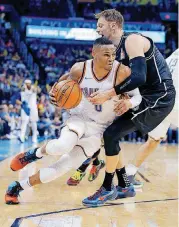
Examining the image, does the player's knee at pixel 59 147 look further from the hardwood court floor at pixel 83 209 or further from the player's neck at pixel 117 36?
the player's neck at pixel 117 36

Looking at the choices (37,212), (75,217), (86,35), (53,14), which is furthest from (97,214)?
(53,14)

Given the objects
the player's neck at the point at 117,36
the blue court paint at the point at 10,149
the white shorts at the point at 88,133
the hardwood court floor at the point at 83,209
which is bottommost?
the blue court paint at the point at 10,149

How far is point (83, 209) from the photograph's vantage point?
286 centimetres

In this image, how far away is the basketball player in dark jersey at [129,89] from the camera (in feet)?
9.62

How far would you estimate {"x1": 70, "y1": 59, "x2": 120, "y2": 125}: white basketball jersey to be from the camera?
121 inches

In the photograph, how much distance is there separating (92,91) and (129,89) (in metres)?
0.32

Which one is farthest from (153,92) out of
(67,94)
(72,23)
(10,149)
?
(72,23)

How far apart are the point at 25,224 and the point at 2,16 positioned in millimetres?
17443

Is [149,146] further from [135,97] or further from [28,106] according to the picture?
[28,106]

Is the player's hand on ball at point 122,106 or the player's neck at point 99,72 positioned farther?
the player's neck at point 99,72

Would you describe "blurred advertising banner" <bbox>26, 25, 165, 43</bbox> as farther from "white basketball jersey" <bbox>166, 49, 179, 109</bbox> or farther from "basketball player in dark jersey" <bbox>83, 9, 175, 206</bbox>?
"basketball player in dark jersey" <bbox>83, 9, 175, 206</bbox>

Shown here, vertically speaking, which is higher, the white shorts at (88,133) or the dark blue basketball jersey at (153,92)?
the dark blue basketball jersey at (153,92)

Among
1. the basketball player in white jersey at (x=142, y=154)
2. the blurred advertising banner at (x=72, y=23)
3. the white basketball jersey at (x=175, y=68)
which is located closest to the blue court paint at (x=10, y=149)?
the basketball player in white jersey at (x=142, y=154)

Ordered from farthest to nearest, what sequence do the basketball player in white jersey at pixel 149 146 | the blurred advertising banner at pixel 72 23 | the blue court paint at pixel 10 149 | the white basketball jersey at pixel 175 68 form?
1. the blurred advertising banner at pixel 72 23
2. the blue court paint at pixel 10 149
3. the white basketball jersey at pixel 175 68
4. the basketball player in white jersey at pixel 149 146
